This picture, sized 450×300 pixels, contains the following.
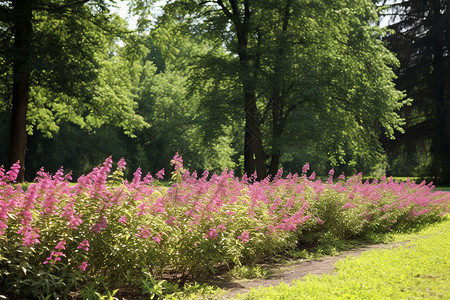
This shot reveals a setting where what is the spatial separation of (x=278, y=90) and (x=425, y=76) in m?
17.8

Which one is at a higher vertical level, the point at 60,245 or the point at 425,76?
the point at 425,76

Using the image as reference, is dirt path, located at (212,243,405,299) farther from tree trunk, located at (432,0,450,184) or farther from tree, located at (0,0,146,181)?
tree trunk, located at (432,0,450,184)

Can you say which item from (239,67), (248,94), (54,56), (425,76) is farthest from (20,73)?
(425,76)

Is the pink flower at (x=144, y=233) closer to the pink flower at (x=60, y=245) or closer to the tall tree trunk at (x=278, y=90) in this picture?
the pink flower at (x=60, y=245)

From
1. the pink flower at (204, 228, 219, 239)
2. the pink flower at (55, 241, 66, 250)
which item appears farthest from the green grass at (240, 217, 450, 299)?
the pink flower at (55, 241, 66, 250)

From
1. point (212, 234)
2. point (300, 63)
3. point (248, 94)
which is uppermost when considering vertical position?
point (300, 63)

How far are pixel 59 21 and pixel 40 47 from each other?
308cm

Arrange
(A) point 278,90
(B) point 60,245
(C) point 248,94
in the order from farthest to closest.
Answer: (A) point 278,90, (C) point 248,94, (B) point 60,245

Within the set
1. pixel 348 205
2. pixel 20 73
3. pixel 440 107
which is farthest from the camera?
pixel 440 107

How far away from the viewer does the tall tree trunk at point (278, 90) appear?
17594mm

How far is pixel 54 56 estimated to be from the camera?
1691 centimetres

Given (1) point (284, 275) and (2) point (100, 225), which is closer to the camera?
(2) point (100, 225)

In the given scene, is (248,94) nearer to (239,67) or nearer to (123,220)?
(239,67)

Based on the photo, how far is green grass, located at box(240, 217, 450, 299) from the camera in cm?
516
